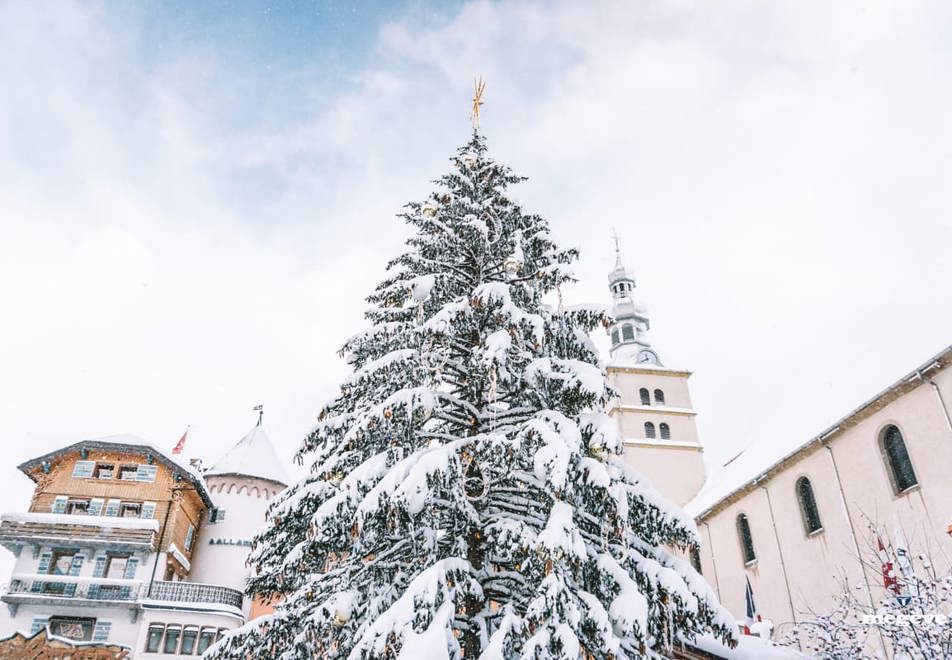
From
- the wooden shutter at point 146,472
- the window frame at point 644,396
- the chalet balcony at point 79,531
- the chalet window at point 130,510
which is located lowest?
the chalet balcony at point 79,531

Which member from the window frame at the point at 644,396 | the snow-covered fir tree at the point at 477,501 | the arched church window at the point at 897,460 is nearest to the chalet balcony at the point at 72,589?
the snow-covered fir tree at the point at 477,501

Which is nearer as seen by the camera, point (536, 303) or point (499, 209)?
point (536, 303)

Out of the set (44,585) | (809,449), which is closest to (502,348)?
(809,449)

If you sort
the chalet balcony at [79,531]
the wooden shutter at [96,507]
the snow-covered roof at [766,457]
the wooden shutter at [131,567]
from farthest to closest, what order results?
the wooden shutter at [96,507] < the wooden shutter at [131,567] < the chalet balcony at [79,531] < the snow-covered roof at [766,457]

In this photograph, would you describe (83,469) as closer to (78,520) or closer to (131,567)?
(78,520)

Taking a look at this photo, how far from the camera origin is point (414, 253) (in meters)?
13.4

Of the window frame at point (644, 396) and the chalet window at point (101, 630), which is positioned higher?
the window frame at point (644, 396)

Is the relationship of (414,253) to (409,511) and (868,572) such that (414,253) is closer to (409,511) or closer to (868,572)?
(409,511)

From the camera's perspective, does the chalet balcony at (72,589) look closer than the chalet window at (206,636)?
Yes

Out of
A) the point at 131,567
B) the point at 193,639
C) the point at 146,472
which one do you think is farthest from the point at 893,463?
the point at 146,472

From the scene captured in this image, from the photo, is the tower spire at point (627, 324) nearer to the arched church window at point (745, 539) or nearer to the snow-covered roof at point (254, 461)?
the arched church window at point (745, 539)

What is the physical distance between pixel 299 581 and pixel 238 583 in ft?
90.7

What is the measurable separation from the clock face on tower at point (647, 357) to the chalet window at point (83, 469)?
96.9ft

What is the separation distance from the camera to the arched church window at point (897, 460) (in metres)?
22.0
